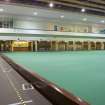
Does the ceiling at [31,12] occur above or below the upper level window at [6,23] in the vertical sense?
above

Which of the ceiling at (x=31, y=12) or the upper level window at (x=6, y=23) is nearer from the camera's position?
the ceiling at (x=31, y=12)

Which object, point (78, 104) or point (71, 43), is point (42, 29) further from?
point (78, 104)

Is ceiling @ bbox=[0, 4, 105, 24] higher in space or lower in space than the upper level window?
higher

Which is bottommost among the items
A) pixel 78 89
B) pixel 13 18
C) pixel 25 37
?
pixel 78 89

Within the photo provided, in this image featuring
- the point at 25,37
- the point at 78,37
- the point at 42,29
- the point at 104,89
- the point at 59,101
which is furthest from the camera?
the point at 78,37

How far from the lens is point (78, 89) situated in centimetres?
397

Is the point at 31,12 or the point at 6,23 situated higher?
the point at 31,12

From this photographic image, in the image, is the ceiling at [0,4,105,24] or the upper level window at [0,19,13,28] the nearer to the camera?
the ceiling at [0,4,105,24]

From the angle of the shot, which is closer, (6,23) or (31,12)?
(31,12)

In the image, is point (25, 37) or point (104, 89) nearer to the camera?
point (104, 89)

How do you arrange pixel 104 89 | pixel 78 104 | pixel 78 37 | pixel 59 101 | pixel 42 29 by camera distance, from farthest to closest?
pixel 78 37
pixel 42 29
pixel 104 89
pixel 59 101
pixel 78 104

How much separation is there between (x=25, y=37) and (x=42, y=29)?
2407 millimetres

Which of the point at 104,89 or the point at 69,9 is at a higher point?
the point at 69,9

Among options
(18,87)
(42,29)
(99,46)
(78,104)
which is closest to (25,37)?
(42,29)
